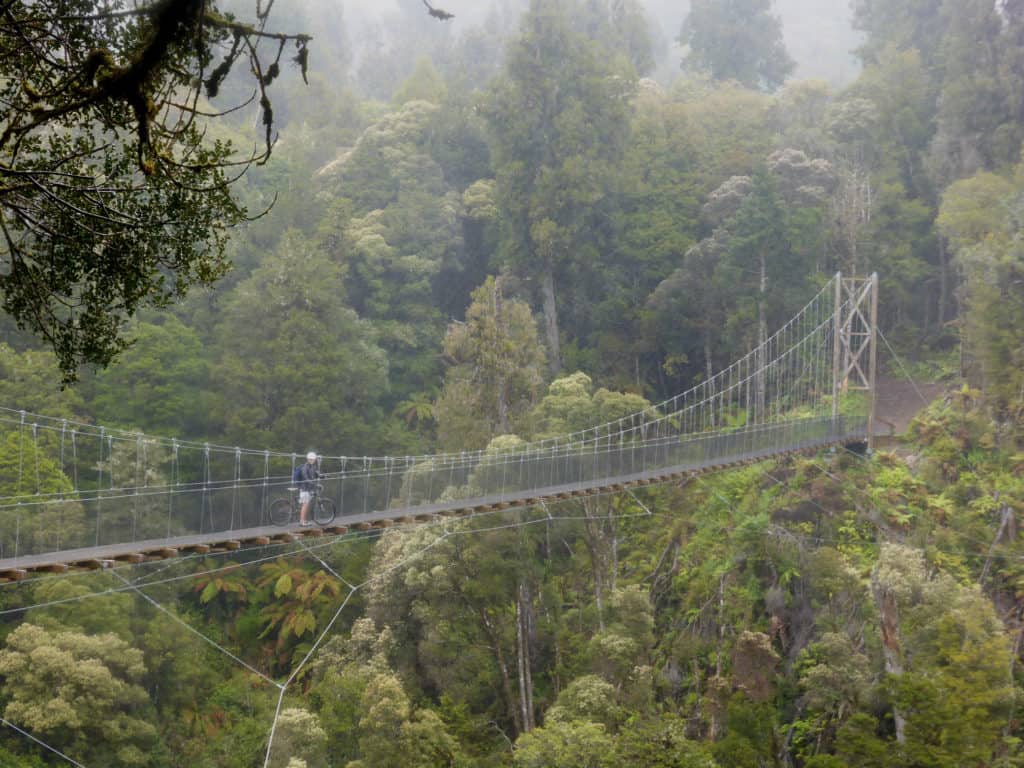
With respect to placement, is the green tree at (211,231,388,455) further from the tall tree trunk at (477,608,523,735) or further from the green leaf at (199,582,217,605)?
the tall tree trunk at (477,608,523,735)

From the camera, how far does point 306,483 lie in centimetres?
1198

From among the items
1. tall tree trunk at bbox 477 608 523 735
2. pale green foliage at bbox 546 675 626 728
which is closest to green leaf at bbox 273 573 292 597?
tall tree trunk at bbox 477 608 523 735

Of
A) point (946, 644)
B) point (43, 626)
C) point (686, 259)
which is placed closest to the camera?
point (946, 644)

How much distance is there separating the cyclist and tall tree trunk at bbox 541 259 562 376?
14.7m

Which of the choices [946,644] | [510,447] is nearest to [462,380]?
[510,447]

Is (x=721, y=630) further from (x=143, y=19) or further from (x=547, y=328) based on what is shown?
(x=143, y=19)

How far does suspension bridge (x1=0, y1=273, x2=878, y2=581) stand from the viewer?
10.3 m

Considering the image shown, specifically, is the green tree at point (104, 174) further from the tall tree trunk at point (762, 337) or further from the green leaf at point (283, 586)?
the tall tree trunk at point (762, 337)

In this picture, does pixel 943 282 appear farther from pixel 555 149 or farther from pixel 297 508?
pixel 297 508

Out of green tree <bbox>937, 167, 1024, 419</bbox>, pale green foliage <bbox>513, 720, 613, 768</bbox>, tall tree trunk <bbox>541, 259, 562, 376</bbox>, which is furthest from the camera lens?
tall tree trunk <bbox>541, 259, 562, 376</bbox>

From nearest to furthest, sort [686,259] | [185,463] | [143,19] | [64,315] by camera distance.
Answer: [143,19] < [64,315] < [185,463] < [686,259]

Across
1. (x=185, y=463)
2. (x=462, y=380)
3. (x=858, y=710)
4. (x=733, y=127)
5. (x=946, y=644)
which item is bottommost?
(x=858, y=710)

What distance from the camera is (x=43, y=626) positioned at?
17.5 m

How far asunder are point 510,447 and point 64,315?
878cm
